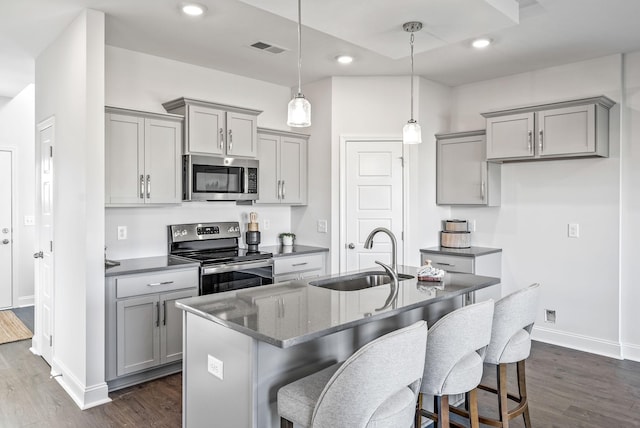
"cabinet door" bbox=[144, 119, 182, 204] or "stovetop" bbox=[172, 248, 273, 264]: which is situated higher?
"cabinet door" bbox=[144, 119, 182, 204]

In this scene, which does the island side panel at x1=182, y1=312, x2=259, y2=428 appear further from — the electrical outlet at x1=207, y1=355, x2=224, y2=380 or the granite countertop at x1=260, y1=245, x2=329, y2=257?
the granite countertop at x1=260, y1=245, x2=329, y2=257

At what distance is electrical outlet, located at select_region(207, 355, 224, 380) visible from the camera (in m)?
1.99

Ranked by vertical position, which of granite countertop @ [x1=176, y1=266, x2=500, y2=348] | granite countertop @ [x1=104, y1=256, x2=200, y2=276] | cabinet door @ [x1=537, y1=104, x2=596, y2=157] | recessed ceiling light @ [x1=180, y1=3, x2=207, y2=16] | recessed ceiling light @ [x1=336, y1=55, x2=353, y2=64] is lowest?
granite countertop @ [x1=176, y1=266, x2=500, y2=348]

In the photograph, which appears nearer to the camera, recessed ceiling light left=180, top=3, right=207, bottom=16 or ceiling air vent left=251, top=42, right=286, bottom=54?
recessed ceiling light left=180, top=3, right=207, bottom=16

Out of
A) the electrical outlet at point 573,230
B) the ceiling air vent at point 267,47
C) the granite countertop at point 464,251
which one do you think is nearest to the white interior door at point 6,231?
the ceiling air vent at point 267,47

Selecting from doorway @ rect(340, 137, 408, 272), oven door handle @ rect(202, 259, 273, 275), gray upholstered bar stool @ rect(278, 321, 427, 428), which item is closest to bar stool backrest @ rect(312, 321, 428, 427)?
gray upholstered bar stool @ rect(278, 321, 427, 428)

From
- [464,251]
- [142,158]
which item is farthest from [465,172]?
[142,158]

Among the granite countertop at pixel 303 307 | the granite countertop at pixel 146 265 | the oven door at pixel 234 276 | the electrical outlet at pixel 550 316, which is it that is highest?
the granite countertop at pixel 146 265

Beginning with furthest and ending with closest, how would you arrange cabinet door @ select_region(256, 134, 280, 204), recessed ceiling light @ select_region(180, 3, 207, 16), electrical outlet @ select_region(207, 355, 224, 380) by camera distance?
1. cabinet door @ select_region(256, 134, 280, 204)
2. recessed ceiling light @ select_region(180, 3, 207, 16)
3. electrical outlet @ select_region(207, 355, 224, 380)

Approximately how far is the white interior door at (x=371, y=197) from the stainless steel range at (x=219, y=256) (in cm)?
98

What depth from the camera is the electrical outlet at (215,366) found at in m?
1.99

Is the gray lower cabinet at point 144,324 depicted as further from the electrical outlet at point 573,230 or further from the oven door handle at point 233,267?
the electrical outlet at point 573,230

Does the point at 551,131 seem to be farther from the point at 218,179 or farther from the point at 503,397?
the point at 218,179

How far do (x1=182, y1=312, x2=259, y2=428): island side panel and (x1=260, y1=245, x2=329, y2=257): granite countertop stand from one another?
2120 millimetres
